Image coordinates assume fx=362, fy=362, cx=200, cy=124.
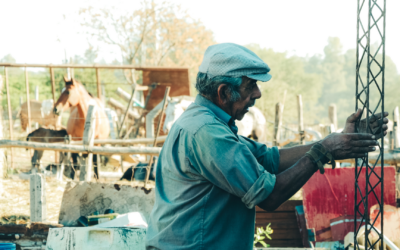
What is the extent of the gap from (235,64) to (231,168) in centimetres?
53

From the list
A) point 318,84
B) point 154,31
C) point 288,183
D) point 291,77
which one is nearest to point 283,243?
point 288,183

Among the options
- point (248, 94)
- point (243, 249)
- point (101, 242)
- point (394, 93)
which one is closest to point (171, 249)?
point (243, 249)

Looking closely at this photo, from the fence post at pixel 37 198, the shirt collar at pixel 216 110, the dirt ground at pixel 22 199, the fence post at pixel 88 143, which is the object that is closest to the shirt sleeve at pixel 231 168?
the shirt collar at pixel 216 110

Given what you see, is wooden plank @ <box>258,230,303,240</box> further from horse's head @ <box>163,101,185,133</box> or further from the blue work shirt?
horse's head @ <box>163,101,185,133</box>

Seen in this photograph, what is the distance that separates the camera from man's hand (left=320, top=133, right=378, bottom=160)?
72.1 inches

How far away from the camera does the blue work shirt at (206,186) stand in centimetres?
162

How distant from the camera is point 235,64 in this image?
70.9 inches

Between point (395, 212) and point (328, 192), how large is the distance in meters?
0.83

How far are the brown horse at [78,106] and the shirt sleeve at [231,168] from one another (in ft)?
25.3

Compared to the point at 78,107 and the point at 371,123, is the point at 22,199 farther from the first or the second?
the point at 371,123

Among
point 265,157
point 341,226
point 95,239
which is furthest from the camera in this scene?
point 341,226

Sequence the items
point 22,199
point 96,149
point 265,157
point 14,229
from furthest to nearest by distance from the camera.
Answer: point 22,199
point 96,149
point 14,229
point 265,157

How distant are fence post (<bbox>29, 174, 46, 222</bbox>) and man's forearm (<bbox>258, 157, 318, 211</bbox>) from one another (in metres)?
3.56

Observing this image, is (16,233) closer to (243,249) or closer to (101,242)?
(101,242)
